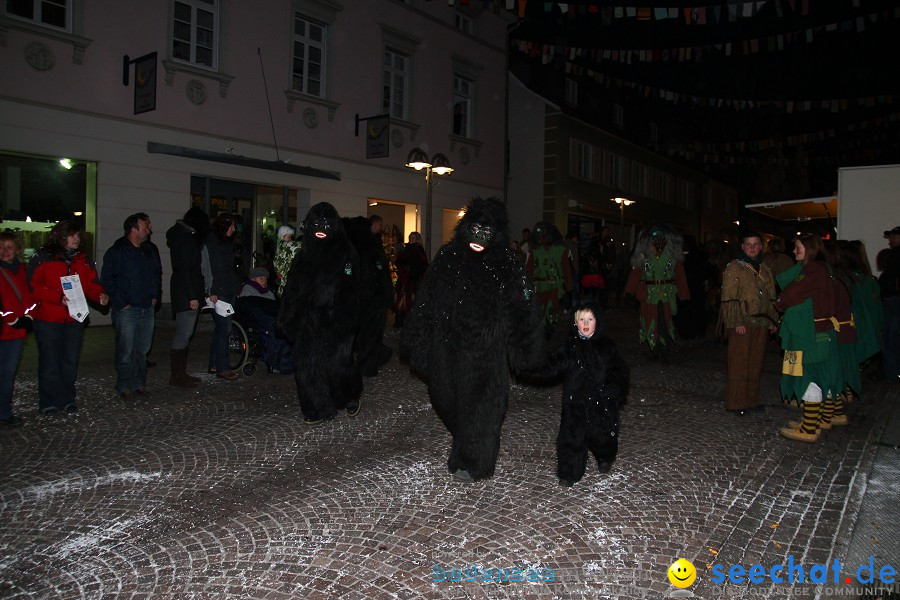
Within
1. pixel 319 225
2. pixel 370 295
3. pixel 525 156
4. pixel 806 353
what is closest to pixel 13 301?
pixel 319 225

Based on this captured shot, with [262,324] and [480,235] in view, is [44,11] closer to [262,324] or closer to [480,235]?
[262,324]

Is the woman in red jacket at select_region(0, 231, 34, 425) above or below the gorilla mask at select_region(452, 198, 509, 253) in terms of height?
below

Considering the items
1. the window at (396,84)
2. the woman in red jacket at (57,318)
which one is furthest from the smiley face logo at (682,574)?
the window at (396,84)

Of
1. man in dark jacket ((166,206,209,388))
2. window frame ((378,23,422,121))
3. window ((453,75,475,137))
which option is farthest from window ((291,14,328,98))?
man in dark jacket ((166,206,209,388))

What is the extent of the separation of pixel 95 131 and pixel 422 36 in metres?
10.6

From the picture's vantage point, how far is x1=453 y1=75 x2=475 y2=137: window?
21672 mm

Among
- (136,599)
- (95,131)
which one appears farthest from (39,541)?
(95,131)

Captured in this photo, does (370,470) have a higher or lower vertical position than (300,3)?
lower

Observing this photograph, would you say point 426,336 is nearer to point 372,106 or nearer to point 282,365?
point 282,365

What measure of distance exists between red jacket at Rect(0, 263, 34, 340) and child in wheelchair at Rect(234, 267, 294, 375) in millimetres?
2802

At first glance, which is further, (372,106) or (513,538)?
(372,106)

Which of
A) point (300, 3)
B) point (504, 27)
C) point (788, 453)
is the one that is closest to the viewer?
point (788, 453)

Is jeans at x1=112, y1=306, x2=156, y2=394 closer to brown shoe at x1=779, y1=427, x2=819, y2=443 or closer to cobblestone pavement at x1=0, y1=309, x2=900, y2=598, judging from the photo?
cobblestone pavement at x1=0, y1=309, x2=900, y2=598

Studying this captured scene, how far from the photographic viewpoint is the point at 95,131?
1253cm
